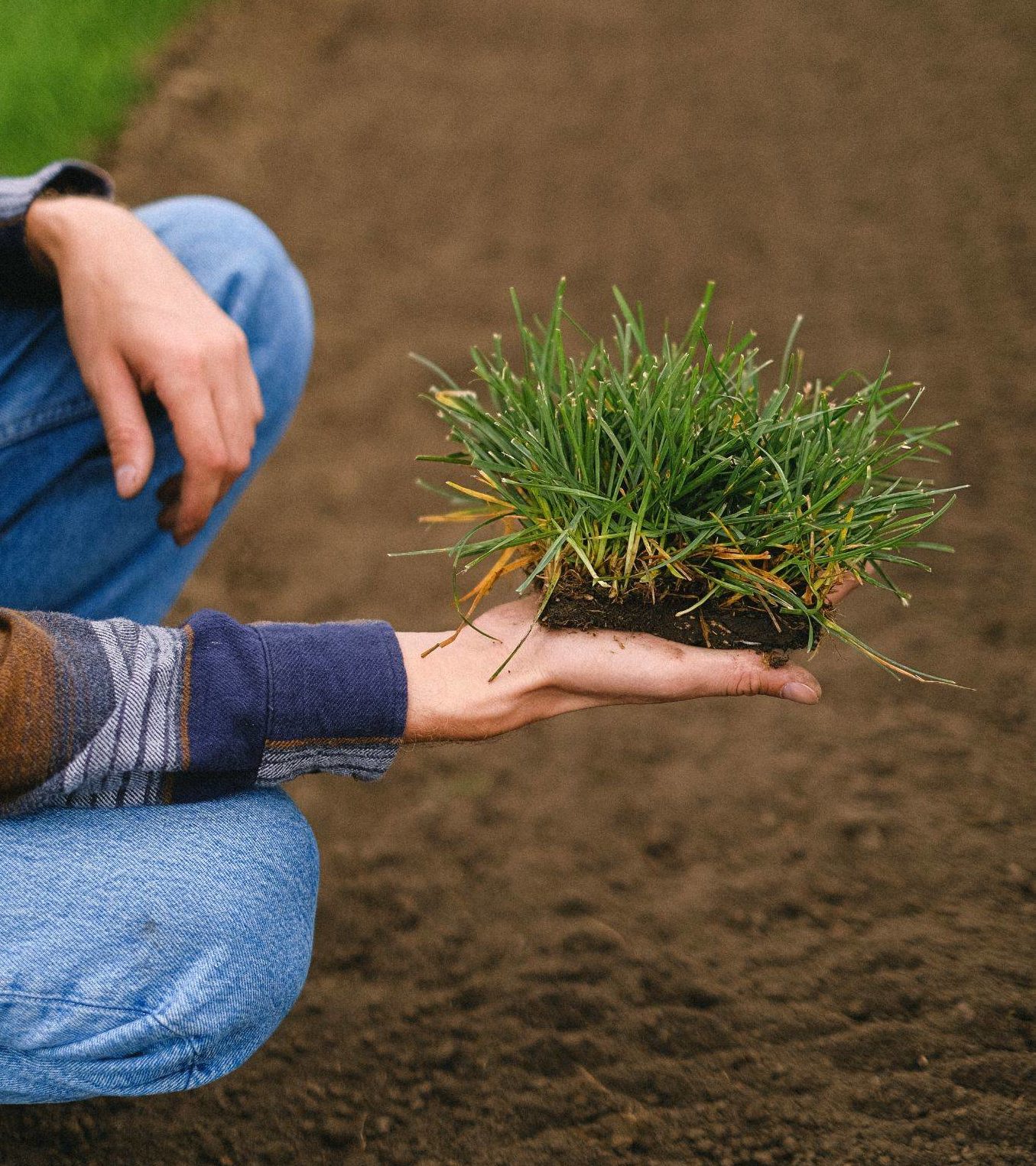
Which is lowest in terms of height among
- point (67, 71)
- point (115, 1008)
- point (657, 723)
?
point (657, 723)

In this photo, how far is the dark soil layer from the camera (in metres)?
1.30

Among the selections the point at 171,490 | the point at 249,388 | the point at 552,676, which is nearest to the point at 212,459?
the point at 249,388

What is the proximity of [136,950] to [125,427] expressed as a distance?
0.73 meters

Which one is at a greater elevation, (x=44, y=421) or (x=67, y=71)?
(x=67, y=71)

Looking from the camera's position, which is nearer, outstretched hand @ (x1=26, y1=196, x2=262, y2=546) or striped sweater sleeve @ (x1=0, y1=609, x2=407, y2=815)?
striped sweater sleeve @ (x1=0, y1=609, x2=407, y2=815)

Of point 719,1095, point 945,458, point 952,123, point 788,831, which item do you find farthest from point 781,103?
point 719,1095

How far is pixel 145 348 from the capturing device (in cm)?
143

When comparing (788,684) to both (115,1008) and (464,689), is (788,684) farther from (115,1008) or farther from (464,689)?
(115,1008)

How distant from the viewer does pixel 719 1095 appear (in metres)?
1.42

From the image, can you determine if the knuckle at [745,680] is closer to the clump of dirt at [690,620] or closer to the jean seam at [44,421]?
the clump of dirt at [690,620]

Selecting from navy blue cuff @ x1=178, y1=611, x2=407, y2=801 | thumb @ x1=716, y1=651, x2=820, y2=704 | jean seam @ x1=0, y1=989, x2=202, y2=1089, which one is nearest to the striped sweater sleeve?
navy blue cuff @ x1=178, y1=611, x2=407, y2=801

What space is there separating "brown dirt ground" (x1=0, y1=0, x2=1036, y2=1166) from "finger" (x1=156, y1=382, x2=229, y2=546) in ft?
2.83

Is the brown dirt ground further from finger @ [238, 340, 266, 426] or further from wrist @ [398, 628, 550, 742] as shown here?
finger @ [238, 340, 266, 426]

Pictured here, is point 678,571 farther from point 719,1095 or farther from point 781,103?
point 781,103
